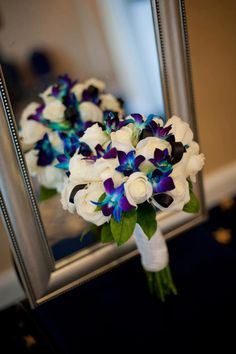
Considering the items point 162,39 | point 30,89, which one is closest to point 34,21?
point 30,89

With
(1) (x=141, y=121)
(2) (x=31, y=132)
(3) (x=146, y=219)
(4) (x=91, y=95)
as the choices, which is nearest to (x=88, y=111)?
(4) (x=91, y=95)

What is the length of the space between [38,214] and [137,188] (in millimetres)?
389

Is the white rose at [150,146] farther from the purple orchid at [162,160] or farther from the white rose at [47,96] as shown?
the white rose at [47,96]

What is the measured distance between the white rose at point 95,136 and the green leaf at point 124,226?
0.57ft

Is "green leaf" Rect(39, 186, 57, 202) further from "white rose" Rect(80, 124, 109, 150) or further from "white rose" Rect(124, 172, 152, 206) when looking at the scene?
"white rose" Rect(124, 172, 152, 206)

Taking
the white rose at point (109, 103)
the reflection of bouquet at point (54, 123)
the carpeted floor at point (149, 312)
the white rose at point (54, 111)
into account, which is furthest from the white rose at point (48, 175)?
the carpeted floor at point (149, 312)

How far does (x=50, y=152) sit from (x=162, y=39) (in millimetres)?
469

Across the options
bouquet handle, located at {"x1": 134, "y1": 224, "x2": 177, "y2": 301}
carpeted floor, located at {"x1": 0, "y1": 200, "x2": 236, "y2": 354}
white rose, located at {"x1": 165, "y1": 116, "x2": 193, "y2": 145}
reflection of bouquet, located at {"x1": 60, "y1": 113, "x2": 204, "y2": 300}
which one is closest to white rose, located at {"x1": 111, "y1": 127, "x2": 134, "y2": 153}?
reflection of bouquet, located at {"x1": 60, "y1": 113, "x2": 204, "y2": 300}

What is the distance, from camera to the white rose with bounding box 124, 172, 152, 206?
0.69 m

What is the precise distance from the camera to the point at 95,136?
2.57ft

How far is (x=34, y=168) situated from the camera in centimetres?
99

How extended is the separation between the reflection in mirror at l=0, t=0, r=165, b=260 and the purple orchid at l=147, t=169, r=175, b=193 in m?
0.39

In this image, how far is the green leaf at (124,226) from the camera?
75 centimetres

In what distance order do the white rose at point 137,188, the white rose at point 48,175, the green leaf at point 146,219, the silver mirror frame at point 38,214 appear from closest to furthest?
the white rose at point 137,188 < the green leaf at point 146,219 < the silver mirror frame at point 38,214 < the white rose at point 48,175
